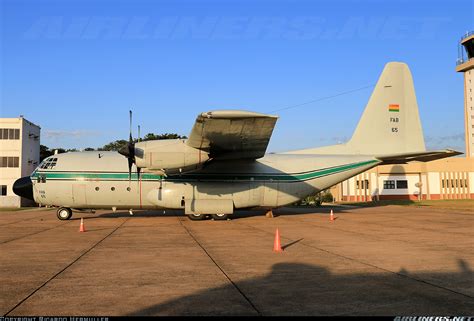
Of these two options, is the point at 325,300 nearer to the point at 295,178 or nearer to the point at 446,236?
the point at 446,236

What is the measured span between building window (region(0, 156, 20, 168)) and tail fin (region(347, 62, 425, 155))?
140 ft

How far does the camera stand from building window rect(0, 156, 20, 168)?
48438mm

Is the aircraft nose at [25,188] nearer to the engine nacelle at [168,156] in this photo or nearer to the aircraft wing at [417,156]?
the engine nacelle at [168,156]

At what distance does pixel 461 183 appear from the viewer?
60.1m

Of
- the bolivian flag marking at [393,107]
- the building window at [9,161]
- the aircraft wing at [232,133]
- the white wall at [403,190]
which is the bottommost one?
the white wall at [403,190]

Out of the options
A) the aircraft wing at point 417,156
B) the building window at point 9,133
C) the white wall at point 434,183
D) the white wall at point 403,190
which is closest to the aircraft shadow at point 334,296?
the aircraft wing at point 417,156

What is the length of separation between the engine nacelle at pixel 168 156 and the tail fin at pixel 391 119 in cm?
1067

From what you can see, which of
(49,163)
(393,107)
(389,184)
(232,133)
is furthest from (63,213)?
(389,184)

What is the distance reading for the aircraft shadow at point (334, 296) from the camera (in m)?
5.71

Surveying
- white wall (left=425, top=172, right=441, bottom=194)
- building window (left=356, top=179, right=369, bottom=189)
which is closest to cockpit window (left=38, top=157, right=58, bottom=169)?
building window (left=356, top=179, right=369, bottom=189)

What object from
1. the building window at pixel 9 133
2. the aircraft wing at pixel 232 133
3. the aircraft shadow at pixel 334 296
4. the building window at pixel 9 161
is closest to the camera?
the aircraft shadow at pixel 334 296

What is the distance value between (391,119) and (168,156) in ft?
45.2

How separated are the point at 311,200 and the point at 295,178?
2776 centimetres

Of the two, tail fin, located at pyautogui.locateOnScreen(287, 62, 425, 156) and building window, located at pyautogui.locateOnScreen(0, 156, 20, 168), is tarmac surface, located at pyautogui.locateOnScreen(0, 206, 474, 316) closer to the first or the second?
tail fin, located at pyautogui.locateOnScreen(287, 62, 425, 156)
